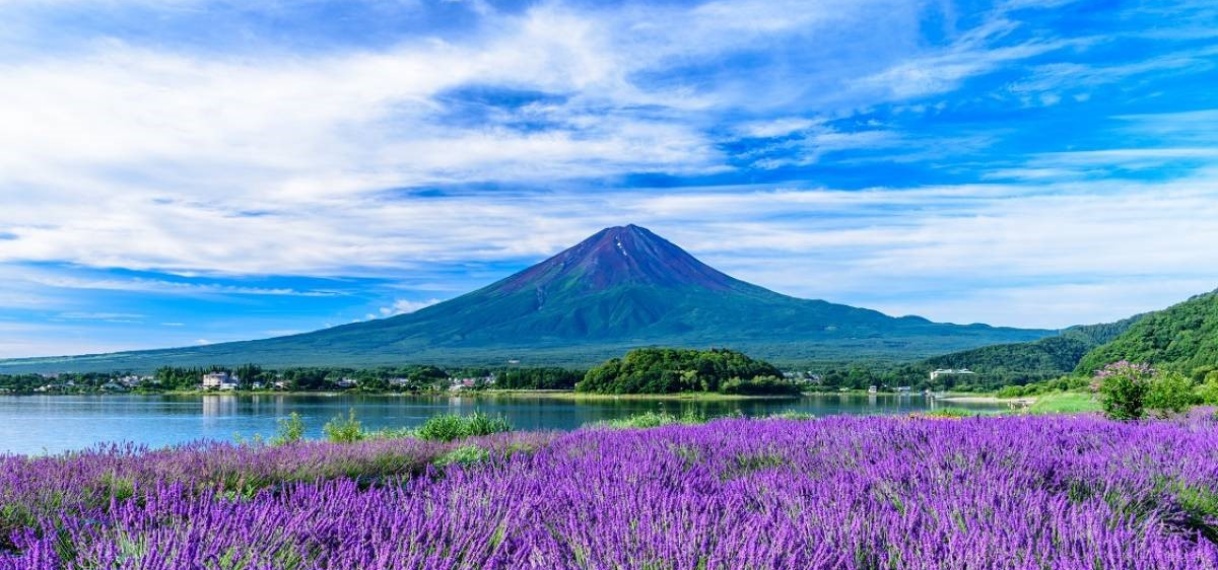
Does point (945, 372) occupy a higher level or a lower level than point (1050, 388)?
lower

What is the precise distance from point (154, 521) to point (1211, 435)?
24.6ft

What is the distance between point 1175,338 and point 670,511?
57.6m

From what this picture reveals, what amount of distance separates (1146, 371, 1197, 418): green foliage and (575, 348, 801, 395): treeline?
62957 mm

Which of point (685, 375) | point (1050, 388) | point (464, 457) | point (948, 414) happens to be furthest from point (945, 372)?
point (464, 457)

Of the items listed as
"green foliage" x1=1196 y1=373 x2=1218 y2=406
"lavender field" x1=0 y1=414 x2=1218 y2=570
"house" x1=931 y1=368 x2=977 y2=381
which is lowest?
"house" x1=931 y1=368 x2=977 y2=381

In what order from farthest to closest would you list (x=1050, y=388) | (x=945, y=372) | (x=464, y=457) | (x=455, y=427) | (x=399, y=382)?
(x=399, y=382)
(x=945, y=372)
(x=1050, y=388)
(x=455, y=427)
(x=464, y=457)

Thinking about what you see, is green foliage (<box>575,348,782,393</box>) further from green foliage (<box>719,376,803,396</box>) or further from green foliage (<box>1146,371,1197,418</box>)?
green foliage (<box>1146,371,1197,418</box>)

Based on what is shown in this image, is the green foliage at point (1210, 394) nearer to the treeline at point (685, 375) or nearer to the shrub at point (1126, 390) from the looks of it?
the shrub at point (1126, 390)

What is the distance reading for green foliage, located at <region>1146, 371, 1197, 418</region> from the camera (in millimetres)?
13469

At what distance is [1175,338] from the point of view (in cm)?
5181

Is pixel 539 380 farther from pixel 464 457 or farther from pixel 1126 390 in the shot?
pixel 464 457

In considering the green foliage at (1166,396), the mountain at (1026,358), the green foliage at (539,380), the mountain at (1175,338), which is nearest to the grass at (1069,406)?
the green foliage at (1166,396)

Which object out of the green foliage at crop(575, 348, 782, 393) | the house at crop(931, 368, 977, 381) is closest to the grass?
the green foliage at crop(575, 348, 782, 393)

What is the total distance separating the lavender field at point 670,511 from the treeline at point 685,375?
72.2m
